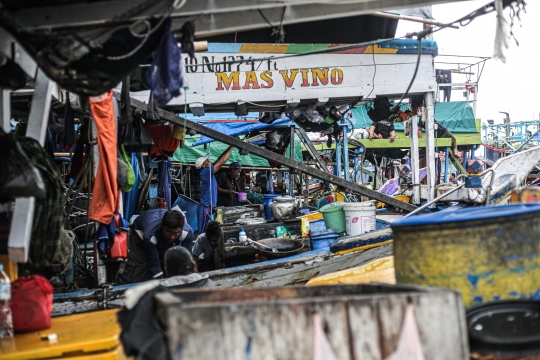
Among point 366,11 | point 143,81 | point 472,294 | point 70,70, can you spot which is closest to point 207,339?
point 472,294

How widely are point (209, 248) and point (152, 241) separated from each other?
1.35 m

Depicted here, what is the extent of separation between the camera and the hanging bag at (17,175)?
383 cm

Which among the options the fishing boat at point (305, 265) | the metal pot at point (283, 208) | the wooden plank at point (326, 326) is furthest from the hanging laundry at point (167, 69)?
the metal pot at point (283, 208)

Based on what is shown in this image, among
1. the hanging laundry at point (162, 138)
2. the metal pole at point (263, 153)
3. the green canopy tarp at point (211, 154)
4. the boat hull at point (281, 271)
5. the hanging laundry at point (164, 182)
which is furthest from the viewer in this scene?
the green canopy tarp at point (211, 154)

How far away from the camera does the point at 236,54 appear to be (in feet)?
33.7

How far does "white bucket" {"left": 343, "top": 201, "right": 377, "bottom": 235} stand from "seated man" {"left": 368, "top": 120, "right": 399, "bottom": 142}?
9049 mm

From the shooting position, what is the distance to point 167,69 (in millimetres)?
4176

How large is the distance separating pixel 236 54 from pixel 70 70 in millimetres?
6336

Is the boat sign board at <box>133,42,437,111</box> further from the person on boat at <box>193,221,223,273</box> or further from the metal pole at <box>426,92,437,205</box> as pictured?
the person on boat at <box>193,221,223,273</box>

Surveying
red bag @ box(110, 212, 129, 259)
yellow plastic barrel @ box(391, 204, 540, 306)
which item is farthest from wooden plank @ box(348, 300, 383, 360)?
red bag @ box(110, 212, 129, 259)

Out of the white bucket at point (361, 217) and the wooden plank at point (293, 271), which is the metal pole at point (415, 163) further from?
the wooden plank at point (293, 271)

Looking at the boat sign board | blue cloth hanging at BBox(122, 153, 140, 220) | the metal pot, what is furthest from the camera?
the boat sign board

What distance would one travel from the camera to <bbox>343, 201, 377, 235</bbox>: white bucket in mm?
7874

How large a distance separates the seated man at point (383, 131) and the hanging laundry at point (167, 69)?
13.0 metres
